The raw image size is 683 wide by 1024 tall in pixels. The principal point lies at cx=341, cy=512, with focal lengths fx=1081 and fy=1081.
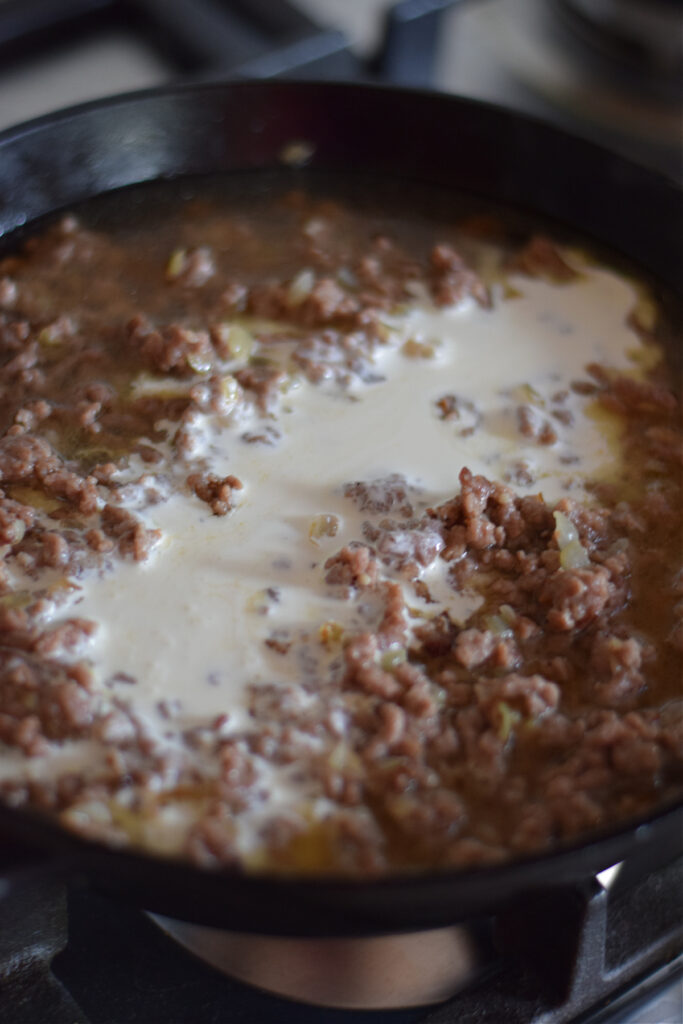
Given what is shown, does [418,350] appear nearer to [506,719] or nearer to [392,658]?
[392,658]

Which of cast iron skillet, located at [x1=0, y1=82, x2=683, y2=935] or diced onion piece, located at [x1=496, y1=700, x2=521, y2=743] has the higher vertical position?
cast iron skillet, located at [x1=0, y1=82, x2=683, y2=935]

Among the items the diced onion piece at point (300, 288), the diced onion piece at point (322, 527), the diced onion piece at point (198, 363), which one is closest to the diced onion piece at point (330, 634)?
the diced onion piece at point (322, 527)

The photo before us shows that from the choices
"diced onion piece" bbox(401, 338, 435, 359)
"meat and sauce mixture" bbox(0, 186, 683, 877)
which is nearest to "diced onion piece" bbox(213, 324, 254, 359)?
"meat and sauce mixture" bbox(0, 186, 683, 877)

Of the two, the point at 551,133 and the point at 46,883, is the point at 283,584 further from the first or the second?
the point at 551,133

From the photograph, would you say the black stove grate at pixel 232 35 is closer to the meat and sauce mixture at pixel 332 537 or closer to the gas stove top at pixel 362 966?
the meat and sauce mixture at pixel 332 537

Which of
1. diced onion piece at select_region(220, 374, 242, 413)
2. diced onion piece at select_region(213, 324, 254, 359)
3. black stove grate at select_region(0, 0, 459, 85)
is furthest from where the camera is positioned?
black stove grate at select_region(0, 0, 459, 85)

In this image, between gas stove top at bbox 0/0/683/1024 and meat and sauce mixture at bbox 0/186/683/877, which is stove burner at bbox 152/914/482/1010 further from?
meat and sauce mixture at bbox 0/186/683/877
